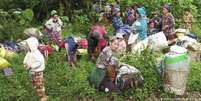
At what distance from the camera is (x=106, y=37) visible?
10648 millimetres

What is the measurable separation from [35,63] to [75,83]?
993mm

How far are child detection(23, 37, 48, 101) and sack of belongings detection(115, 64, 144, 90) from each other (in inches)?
52.7

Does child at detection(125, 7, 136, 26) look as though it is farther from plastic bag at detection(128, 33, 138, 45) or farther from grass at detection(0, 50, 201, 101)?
grass at detection(0, 50, 201, 101)

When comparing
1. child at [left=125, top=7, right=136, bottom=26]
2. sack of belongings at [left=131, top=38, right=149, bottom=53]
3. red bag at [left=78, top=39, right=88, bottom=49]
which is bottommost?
sack of belongings at [left=131, top=38, right=149, bottom=53]

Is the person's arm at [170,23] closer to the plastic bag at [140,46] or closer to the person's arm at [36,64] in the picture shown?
the plastic bag at [140,46]

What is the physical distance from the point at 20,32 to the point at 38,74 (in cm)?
275

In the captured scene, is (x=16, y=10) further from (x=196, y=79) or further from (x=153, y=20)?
(x=196, y=79)

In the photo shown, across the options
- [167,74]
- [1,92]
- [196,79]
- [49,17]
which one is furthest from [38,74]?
[49,17]

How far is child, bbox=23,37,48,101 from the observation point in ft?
27.5

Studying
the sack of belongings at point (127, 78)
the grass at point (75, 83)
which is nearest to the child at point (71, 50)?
the grass at point (75, 83)

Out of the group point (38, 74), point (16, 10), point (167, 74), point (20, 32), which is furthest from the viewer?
point (16, 10)

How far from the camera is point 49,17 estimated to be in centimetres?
1207

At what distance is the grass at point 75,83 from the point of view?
29.2 ft

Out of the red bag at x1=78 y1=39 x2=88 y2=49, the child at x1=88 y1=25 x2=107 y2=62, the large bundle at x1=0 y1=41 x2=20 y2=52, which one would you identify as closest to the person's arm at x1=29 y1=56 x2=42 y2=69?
the child at x1=88 y1=25 x2=107 y2=62
